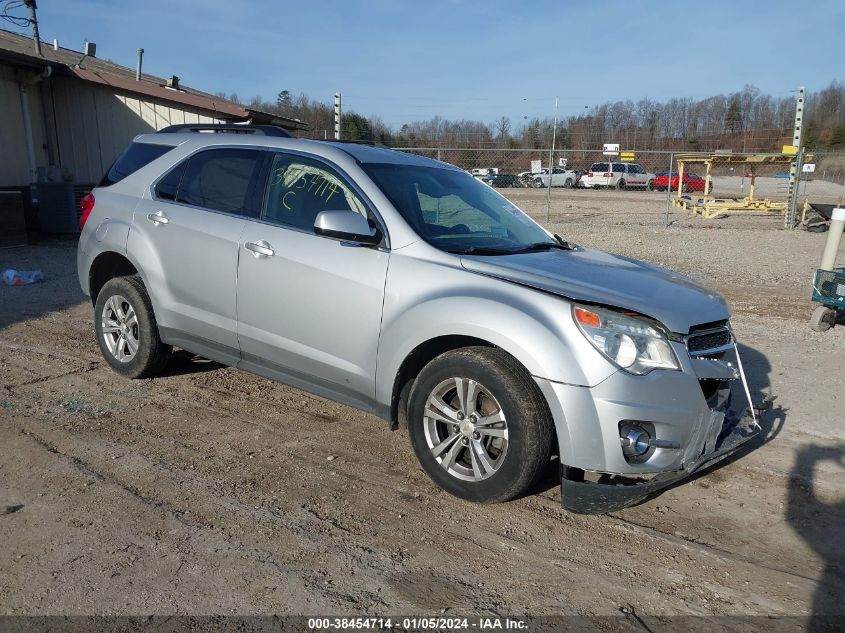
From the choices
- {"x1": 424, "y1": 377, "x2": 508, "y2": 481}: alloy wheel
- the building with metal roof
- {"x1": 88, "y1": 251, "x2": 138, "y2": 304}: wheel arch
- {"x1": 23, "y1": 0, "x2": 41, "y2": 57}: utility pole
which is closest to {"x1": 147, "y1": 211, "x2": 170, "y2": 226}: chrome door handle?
{"x1": 88, "y1": 251, "x2": 138, "y2": 304}: wheel arch

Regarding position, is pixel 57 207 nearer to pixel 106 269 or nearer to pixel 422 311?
pixel 106 269

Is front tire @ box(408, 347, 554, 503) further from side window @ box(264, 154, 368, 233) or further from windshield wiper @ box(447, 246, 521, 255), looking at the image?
side window @ box(264, 154, 368, 233)

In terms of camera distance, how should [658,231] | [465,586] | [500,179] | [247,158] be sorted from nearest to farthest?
[465,586]
[247,158]
[658,231]
[500,179]

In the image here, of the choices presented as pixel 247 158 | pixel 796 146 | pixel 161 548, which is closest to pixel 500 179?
pixel 796 146

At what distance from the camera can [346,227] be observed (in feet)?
12.9

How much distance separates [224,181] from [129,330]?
1.50 meters

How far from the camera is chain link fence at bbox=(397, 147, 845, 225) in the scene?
21.6 metres

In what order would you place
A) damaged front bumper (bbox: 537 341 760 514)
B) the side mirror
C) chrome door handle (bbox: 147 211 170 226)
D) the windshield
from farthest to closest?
chrome door handle (bbox: 147 211 170 226) < the windshield < the side mirror < damaged front bumper (bbox: 537 341 760 514)

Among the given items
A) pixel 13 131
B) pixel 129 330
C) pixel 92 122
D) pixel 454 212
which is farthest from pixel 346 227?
pixel 92 122

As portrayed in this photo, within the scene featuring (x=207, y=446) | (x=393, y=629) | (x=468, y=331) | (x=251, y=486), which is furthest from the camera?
(x=207, y=446)

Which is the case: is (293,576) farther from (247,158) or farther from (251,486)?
(247,158)

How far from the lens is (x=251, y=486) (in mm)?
3832

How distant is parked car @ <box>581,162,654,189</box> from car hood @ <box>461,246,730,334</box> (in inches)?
1638

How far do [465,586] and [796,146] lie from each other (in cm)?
2057
